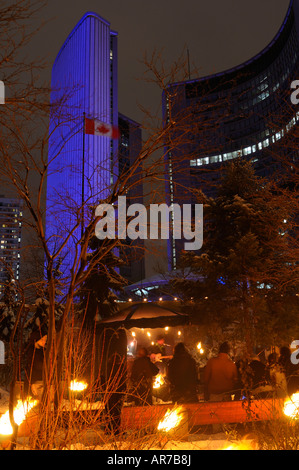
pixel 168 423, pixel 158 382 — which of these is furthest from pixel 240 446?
pixel 158 382

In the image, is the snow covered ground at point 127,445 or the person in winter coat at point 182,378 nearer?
the snow covered ground at point 127,445

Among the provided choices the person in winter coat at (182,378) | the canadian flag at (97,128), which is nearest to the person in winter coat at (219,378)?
the person in winter coat at (182,378)

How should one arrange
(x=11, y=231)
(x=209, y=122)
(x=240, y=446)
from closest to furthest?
(x=240, y=446), (x=209, y=122), (x=11, y=231)

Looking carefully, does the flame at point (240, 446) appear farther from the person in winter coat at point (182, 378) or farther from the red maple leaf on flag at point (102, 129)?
the red maple leaf on flag at point (102, 129)

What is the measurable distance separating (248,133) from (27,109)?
87.2 metres

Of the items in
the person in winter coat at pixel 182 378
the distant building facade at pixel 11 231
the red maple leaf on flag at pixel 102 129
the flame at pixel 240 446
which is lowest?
the flame at pixel 240 446

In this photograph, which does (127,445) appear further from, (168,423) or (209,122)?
(209,122)

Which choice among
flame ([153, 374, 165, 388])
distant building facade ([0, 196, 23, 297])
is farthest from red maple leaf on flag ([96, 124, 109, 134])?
flame ([153, 374, 165, 388])

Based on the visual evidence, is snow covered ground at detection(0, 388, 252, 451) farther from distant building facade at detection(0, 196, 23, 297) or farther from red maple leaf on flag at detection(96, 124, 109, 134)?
red maple leaf on flag at detection(96, 124, 109, 134)

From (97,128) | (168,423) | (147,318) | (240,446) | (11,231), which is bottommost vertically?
(240,446)

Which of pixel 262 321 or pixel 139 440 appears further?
pixel 262 321

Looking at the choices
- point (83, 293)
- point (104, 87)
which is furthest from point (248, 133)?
point (83, 293)

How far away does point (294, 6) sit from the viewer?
5512 cm
